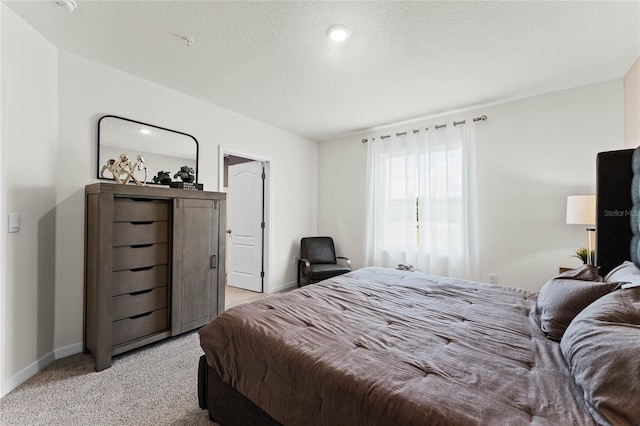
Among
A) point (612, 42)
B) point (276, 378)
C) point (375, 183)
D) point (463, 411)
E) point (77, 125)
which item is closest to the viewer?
point (463, 411)

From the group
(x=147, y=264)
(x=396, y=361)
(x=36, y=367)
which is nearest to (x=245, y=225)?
(x=147, y=264)

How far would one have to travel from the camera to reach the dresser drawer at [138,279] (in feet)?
7.52

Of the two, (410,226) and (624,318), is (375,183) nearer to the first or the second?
(410,226)

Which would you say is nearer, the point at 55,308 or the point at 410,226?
the point at 55,308

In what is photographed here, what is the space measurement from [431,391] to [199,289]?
247cm

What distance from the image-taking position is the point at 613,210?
6.63 ft

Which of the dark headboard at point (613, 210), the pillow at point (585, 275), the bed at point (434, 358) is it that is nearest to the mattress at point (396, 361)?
the bed at point (434, 358)

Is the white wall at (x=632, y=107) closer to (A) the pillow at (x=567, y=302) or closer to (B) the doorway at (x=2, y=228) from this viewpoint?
(A) the pillow at (x=567, y=302)

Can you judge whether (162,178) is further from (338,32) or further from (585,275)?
(585,275)

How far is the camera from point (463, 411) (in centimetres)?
84

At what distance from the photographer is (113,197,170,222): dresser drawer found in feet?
7.55

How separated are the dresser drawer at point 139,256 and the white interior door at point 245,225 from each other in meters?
1.94

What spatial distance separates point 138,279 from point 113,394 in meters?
0.88

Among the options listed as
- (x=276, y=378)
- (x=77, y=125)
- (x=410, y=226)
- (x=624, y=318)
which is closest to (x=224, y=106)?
(x=77, y=125)
